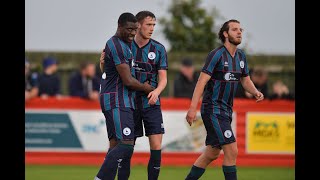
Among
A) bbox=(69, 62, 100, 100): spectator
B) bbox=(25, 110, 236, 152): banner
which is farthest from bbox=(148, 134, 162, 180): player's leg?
bbox=(69, 62, 100, 100): spectator

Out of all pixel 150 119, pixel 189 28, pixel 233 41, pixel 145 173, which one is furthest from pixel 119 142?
pixel 189 28

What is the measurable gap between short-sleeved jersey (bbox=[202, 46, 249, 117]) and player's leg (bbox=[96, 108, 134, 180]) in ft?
4.76

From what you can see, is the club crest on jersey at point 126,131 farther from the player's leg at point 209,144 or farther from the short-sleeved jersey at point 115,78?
the player's leg at point 209,144

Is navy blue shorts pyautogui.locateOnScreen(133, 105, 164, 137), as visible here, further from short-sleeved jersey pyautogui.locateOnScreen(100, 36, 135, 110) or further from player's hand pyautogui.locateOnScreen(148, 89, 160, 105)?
short-sleeved jersey pyautogui.locateOnScreen(100, 36, 135, 110)

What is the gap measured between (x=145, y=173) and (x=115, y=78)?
5235mm

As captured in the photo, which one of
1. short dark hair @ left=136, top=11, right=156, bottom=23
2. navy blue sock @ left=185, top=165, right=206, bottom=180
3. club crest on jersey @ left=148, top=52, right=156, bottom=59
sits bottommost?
navy blue sock @ left=185, top=165, right=206, bottom=180

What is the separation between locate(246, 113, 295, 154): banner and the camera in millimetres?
18625

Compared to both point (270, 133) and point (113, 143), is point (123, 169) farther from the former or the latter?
point (270, 133)

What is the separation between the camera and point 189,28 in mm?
45406

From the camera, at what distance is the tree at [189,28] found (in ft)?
144

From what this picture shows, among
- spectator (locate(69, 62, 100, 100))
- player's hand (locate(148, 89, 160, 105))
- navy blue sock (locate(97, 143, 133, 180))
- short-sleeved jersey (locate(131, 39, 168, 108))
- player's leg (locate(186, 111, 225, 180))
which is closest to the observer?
navy blue sock (locate(97, 143, 133, 180))
